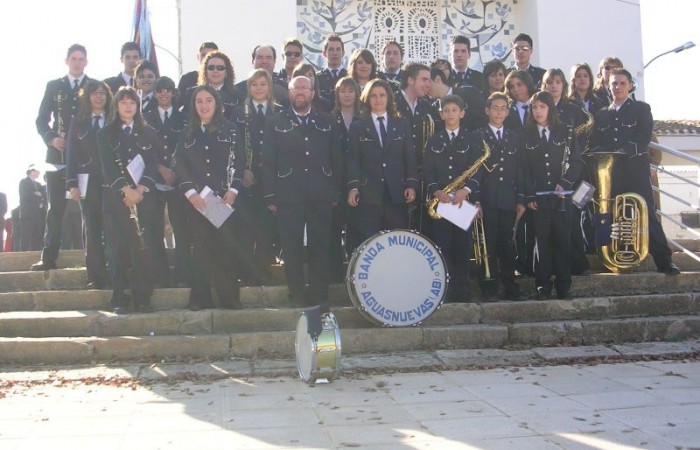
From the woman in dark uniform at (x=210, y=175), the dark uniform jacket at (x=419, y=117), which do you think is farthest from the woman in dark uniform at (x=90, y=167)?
the dark uniform jacket at (x=419, y=117)

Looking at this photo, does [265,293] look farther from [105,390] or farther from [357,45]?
[357,45]

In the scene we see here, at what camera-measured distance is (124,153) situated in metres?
7.16

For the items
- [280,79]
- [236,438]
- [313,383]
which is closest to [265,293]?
[313,383]

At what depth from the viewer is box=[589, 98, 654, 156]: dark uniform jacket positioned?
809 cm

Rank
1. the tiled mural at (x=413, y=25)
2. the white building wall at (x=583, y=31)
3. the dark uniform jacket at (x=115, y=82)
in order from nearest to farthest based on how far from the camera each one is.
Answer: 1. the dark uniform jacket at (x=115, y=82)
2. the tiled mural at (x=413, y=25)
3. the white building wall at (x=583, y=31)

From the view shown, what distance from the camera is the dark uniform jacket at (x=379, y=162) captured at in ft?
23.8

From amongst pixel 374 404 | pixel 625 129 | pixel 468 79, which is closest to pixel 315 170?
pixel 374 404

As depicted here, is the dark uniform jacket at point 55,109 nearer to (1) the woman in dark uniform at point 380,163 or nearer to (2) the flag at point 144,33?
(2) the flag at point 144,33

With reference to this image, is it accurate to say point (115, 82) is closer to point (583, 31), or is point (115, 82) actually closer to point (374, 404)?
point (374, 404)

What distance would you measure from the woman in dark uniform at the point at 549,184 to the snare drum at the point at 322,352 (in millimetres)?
2768

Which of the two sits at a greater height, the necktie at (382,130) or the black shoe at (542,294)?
the necktie at (382,130)

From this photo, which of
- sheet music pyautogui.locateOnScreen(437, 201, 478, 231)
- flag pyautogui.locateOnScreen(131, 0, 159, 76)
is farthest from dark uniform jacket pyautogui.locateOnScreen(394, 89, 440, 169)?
flag pyautogui.locateOnScreen(131, 0, 159, 76)

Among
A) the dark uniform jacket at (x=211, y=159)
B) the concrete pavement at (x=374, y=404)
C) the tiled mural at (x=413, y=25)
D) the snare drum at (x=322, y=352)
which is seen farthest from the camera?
the tiled mural at (x=413, y=25)

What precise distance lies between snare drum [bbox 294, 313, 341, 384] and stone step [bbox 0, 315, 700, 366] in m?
0.90
